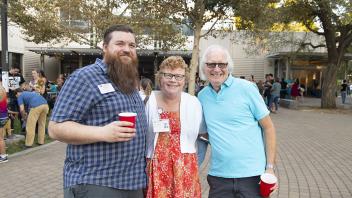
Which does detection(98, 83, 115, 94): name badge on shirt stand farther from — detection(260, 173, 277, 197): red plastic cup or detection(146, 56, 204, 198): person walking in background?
detection(260, 173, 277, 197): red plastic cup

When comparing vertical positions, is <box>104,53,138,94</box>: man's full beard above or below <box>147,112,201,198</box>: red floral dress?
above

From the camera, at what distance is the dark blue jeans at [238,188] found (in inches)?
115

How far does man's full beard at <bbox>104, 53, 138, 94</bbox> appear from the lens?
7.88 ft

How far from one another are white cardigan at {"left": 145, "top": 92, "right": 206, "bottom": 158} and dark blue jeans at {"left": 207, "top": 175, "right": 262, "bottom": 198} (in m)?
0.32

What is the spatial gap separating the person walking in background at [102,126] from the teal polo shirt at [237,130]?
0.71m

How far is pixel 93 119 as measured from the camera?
2316 millimetres

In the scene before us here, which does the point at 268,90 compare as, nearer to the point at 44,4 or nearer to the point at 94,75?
the point at 44,4

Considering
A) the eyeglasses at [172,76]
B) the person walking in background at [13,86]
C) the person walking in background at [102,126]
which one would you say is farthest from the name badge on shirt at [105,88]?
the person walking in background at [13,86]

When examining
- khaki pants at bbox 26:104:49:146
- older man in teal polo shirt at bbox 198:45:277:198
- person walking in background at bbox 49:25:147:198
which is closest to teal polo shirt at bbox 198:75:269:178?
older man in teal polo shirt at bbox 198:45:277:198

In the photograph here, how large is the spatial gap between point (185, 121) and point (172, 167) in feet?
1.09

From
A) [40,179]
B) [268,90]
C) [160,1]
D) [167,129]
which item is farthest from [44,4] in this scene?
[167,129]

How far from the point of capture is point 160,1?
53.0 ft

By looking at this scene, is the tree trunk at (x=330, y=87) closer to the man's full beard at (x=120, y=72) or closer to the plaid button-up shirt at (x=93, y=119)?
the man's full beard at (x=120, y=72)

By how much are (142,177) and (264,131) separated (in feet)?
3.23
